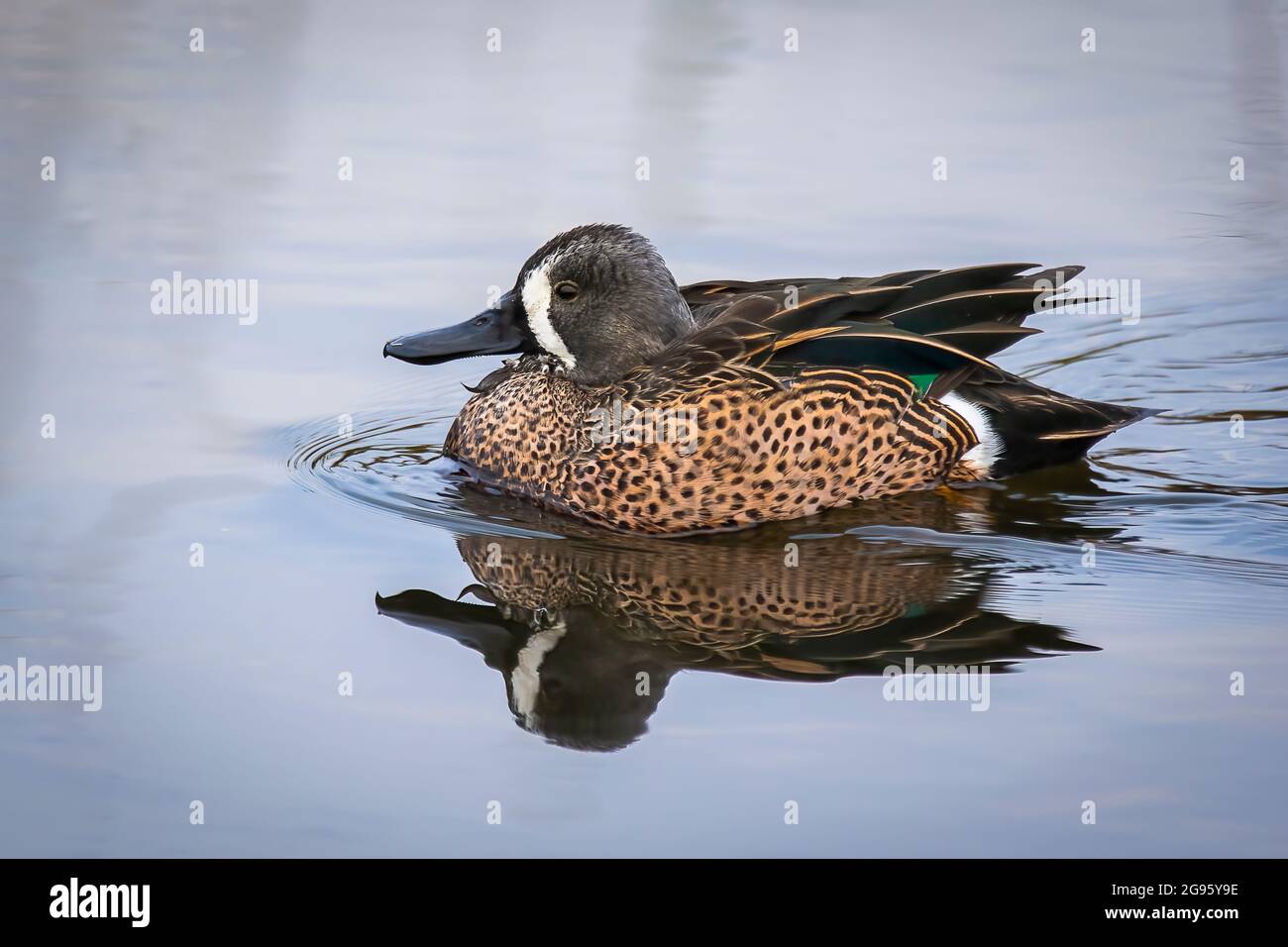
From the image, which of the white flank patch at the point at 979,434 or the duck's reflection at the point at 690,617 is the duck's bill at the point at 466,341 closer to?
the duck's reflection at the point at 690,617

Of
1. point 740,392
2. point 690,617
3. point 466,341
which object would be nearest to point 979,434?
point 740,392

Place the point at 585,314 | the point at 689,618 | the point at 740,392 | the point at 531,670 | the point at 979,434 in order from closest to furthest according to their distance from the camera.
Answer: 1. the point at 531,670
2. the point at 689,618
3. the point at 740,392
4. the point at 585,314
5. the point at 979,434

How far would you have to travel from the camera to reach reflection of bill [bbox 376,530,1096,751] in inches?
223

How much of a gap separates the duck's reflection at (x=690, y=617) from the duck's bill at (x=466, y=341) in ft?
3.00

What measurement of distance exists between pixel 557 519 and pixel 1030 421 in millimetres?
A: 1999

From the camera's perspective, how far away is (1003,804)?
16.2 ft

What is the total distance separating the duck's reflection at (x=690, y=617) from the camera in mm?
5680

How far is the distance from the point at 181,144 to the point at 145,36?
1952 millimetres

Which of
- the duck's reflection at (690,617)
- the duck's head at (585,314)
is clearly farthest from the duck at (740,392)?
the duck's reflection at (690,617)

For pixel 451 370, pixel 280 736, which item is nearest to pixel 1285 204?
pixel 451 370

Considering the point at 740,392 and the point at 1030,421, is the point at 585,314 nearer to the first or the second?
the point at 740,392

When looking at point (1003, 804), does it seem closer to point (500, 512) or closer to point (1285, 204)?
point (500, 512)

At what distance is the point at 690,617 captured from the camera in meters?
6.17

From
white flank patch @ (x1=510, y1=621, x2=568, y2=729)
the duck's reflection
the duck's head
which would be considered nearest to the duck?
the duck's head
